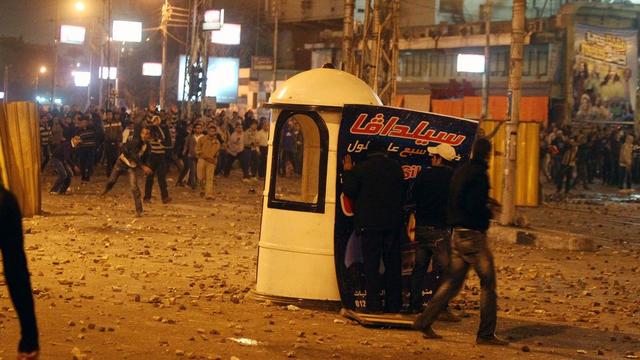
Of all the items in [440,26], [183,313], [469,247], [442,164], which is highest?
[440,26]

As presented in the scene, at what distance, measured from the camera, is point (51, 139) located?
96.4ft

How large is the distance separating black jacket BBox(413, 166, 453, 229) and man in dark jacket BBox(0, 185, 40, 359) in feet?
18.1

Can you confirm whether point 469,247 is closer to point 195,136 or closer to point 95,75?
point 195,136

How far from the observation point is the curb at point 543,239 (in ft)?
55.9

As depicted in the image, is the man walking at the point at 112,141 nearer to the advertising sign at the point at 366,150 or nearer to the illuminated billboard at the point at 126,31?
the advertising sign at the point at 366,150

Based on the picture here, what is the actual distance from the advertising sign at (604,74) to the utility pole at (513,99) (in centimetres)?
3108

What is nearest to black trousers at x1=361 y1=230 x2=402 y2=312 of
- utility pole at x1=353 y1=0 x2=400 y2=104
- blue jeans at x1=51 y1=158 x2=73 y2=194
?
blue jeans at x1=51 y1=158 x2=73 y2=194

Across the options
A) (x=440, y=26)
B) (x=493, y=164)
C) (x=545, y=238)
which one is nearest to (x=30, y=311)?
(x=545, y=238)

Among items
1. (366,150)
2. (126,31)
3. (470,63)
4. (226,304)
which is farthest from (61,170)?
(126,31)

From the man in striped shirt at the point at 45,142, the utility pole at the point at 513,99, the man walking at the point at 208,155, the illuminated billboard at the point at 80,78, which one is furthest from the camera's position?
the illuminated billboard at the point at 80,78

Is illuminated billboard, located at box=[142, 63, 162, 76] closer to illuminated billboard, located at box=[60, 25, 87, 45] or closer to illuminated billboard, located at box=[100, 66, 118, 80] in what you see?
illuminated billboard, located at box=[100, 66, 118, 80]

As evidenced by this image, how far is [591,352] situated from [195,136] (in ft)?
59.7

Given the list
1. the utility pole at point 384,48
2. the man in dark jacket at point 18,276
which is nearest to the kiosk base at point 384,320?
the man in dark jacket at point 18,276

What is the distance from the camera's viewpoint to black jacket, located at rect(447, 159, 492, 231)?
30.0ft
